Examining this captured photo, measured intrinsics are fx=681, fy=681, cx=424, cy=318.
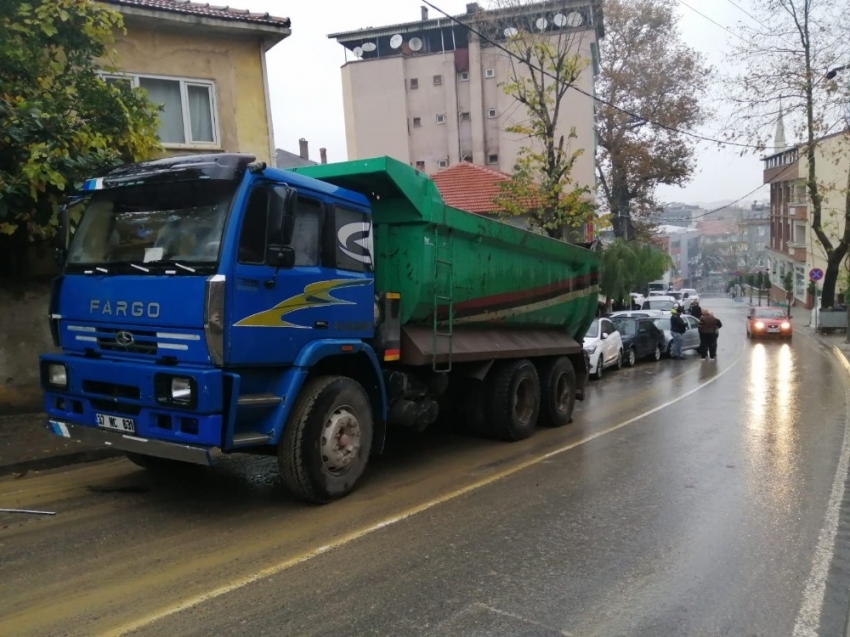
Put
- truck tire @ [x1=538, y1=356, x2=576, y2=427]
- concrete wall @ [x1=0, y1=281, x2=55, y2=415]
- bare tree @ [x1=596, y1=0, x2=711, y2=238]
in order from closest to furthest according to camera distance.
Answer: concrete wall @ [x1=0, y1=281, x2=55, y2=415] < truck tire @ [x1=538, y1=356, x2=576, y2=427] < bare tree @ [x1=596, y1=0, x2=711, y2=238]

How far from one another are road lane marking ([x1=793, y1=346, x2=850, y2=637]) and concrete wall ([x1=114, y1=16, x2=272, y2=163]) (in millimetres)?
11012

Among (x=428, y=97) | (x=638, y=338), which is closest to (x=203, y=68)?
(x=638, y=338)

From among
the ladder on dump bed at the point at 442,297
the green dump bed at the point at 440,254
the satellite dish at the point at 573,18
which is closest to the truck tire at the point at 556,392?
the green dump bed at the point at 440,254

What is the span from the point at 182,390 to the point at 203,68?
9719 millimetres

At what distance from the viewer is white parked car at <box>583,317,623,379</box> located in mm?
16016

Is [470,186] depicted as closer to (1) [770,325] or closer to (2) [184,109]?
(1) [770,325]

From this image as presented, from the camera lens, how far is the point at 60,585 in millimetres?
4141

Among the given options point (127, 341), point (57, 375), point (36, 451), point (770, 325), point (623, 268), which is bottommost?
point (770, 325)

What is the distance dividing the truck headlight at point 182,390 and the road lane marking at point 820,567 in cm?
402

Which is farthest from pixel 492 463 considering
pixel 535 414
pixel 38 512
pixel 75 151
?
pixel 75 151

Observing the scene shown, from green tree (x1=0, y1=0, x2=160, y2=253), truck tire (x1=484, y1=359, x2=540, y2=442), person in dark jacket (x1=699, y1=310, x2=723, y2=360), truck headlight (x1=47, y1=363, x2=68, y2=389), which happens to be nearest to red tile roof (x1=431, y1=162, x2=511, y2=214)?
person in dark jacket (x1=699, y1=310, x2=723, y2=360)

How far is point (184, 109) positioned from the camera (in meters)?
12.6

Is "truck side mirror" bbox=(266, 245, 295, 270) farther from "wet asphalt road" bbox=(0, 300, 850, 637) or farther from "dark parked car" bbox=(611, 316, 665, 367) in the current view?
"dark parked car" bbox=(611, 316, 665, 367)

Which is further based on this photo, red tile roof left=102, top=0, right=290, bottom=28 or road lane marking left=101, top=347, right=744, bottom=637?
red tile roof left=102, top=0, right=290, bottom=28
